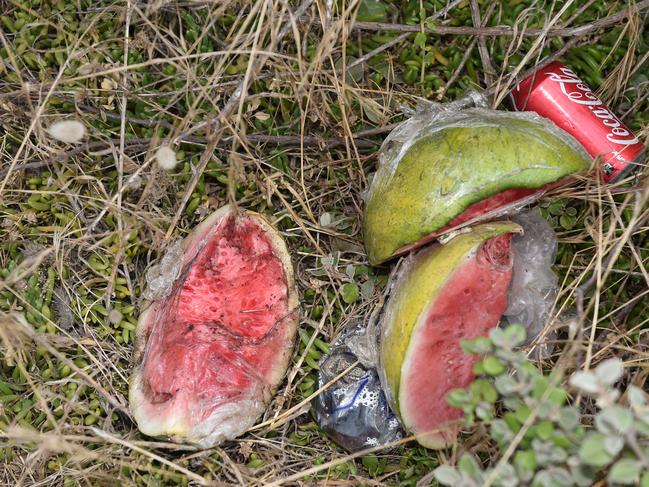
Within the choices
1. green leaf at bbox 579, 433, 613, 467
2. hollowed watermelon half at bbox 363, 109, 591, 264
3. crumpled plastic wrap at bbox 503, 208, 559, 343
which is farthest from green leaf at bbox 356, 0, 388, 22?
green leaf at bbox 579, 433, 613, 467

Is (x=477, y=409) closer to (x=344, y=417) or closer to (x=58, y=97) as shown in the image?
(x=344, y=417)

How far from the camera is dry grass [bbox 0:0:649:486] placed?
2145mm

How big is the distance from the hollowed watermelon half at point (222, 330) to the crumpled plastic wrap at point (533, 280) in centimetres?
76

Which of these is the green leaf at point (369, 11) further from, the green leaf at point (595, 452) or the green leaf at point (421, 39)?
the green leaf at point (595, 452)

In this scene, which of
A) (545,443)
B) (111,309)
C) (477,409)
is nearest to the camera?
(545,443)

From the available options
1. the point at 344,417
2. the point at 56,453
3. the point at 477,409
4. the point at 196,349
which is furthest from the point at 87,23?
the point at 477,409

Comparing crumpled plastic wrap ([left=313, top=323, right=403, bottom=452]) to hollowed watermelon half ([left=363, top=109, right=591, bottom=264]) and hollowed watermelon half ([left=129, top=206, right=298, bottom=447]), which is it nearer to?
hollowed watermelon half ([left=129, top=206, right=298, bottom=447])

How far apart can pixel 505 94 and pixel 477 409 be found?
1.20m

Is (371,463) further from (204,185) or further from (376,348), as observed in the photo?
(204,185)

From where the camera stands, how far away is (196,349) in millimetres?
2158

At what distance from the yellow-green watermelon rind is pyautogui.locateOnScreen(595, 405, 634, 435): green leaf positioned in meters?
0.63

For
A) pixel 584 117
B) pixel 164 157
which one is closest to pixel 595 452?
pixel 584 117

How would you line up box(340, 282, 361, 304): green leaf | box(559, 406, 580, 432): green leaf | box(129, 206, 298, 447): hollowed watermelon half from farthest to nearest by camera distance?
box(340, 282, 361, 304): green leaf < box(129, 206, 298, 447): hollowed watermelon half < box(559, 406, 580, 432): green leaf

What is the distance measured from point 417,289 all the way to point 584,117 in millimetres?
812
